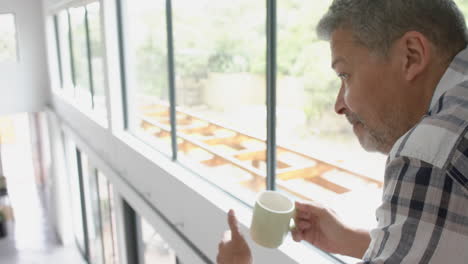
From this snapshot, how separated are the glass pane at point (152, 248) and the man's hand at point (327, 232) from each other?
7.44 ft

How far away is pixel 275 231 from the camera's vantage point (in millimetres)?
987

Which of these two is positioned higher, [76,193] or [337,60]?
[337,60]

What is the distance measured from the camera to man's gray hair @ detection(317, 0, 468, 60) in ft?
2.06

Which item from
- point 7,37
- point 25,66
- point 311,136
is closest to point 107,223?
point 311,136

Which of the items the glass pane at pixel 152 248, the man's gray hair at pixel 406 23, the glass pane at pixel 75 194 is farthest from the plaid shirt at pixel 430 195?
the glass pane at pixel 75 194

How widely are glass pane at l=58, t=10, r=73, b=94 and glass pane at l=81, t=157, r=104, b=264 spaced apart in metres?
1.14

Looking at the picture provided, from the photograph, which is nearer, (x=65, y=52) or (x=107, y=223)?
(x=107, y=223)

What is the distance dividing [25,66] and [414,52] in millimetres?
6244

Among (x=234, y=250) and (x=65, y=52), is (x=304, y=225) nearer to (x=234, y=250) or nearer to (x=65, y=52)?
(x=234, y=250)

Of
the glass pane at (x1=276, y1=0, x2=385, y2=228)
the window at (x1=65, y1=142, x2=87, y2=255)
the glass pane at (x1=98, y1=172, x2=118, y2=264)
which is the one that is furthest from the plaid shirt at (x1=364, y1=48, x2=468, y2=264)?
the window at (x1=65, y1=142, x2=87, y2=255)

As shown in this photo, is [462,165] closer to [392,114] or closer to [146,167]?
[392,114]

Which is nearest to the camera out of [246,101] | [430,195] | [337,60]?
[430,195]

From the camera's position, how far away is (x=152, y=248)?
3.34 meters

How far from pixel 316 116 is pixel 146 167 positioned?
156 cm
